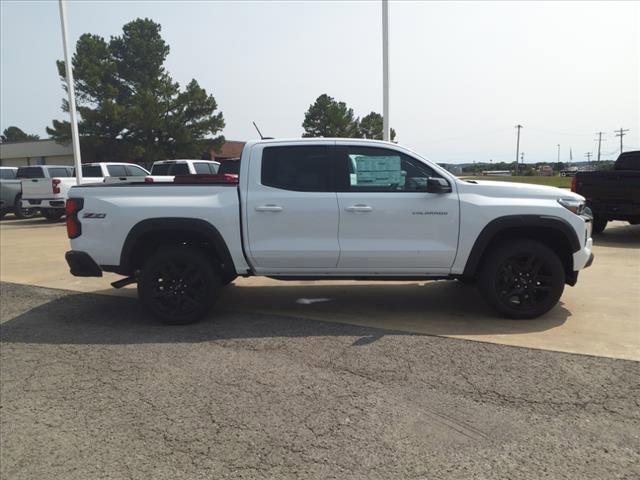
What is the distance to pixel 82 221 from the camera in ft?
17.6

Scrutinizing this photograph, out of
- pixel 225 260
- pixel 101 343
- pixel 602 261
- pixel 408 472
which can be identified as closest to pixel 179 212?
pixel 225 260

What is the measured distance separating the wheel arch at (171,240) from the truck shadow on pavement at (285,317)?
2.12ft

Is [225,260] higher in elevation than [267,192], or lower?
lower

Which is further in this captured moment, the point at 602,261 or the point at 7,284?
the point at 602,261

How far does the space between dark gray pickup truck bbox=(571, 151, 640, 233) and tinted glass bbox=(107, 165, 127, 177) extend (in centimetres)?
1525

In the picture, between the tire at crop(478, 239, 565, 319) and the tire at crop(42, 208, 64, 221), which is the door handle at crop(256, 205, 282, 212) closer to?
the tire at crop(478, 239, 565, 319)

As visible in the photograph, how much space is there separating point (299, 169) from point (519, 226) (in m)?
2.33

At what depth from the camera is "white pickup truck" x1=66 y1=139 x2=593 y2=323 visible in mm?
5156

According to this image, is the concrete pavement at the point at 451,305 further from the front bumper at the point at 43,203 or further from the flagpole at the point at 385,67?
the front bumper at the point at 43,203

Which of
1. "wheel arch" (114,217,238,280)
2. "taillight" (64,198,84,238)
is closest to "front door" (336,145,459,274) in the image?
"wheel arch" (114,217,238,280)

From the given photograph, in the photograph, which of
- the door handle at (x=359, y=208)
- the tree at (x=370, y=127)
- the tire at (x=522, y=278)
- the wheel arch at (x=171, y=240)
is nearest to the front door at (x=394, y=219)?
the door handle at (x=359, y=208)

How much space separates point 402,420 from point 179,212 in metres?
3.11

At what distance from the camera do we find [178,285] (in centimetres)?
541

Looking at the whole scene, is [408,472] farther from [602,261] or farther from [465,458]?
[602,261]
